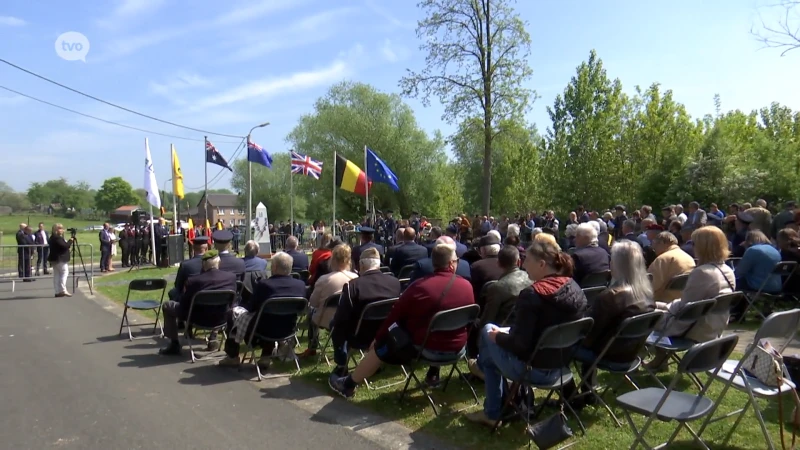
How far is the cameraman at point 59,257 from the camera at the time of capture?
502 inches

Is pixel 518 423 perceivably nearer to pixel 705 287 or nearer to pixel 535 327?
pixel 535 327

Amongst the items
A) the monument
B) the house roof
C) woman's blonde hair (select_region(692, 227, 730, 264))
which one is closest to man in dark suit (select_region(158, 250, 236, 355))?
woman's blonde hair (select_region(692, 227, 730, 264))

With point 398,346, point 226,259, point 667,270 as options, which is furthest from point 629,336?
point 226,259

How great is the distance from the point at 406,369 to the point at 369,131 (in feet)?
124

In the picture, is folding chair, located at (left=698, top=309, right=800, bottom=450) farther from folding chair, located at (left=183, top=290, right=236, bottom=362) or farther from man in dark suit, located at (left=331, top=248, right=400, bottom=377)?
folding chair, located at (left=183, top=290, right=236, bottom=362)

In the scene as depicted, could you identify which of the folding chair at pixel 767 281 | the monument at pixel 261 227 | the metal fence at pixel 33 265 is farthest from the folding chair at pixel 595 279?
the monument at pixel 261 227

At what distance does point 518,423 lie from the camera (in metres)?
4.54

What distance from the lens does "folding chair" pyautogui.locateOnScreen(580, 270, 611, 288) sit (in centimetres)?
693

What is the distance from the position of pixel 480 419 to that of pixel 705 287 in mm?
2299

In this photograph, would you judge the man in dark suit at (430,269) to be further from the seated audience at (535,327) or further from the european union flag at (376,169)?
the european union flag at (376,169)

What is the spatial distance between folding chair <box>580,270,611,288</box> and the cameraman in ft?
37.8

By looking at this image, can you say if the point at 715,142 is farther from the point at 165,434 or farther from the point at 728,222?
the point at 165,434

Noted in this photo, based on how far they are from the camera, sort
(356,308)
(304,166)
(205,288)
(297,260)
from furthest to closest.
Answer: (304,166) → (297,260) → (205,288) → (356,308)

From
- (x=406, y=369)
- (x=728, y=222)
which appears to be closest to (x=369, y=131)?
(x=728, y=222)
